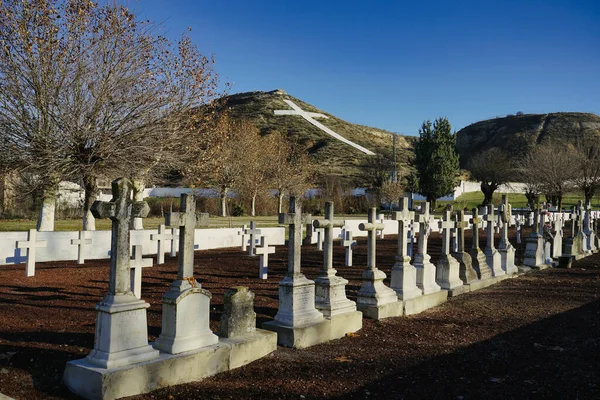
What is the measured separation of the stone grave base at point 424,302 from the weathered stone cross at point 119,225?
15.1ft

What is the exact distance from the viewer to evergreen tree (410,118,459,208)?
5809 cm

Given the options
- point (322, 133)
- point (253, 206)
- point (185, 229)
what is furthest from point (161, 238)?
point (322, 133)

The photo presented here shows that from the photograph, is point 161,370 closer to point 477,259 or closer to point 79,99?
point 477,259

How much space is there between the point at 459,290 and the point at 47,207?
13951 mm

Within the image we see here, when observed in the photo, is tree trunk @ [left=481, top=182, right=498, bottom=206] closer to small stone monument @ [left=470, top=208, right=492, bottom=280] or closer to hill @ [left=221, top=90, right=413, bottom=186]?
hill @ [left=221, top=90, right=413, bottom=186]

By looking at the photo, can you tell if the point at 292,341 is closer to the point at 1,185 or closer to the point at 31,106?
the point at 31,106

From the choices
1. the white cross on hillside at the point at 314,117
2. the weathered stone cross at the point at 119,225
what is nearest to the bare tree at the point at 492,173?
the white cross on hillside at the point at 314,117

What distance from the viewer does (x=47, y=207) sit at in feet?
56.7

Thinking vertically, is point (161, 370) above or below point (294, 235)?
below

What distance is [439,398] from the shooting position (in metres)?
4.35

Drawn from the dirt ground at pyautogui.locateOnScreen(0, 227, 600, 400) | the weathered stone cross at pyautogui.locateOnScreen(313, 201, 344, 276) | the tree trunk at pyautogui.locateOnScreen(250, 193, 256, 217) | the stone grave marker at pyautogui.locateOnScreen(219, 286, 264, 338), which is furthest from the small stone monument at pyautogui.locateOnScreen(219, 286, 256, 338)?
the tree trunk at pyautogui.locateOnScreen(250, 193, 256, 217)

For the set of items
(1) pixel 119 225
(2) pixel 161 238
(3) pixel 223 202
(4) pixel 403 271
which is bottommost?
(4) pixel 403 271

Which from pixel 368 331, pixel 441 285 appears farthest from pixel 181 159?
pixel 368 331

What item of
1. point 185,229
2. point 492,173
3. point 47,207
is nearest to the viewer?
point 185,229
